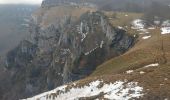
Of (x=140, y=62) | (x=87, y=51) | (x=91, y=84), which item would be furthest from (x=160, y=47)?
(x=87, y=51)

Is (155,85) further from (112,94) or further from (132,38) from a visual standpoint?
(132,38)

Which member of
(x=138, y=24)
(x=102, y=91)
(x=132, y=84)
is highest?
(x=132, y=84)

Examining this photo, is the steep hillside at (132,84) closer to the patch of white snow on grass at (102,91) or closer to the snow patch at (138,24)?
the patch of white snow on grass at (102,91)

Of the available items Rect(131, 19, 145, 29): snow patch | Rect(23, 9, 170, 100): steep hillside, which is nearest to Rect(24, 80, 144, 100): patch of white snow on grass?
Rect(23, 9, 170, 100): steep hillside

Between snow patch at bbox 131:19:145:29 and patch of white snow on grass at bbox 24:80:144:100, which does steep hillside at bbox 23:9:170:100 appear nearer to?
patch of white snow on grass at bbox 24:80:144:100

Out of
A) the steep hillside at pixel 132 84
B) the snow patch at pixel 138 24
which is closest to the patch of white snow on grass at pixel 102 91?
the steep hillside at pixel 132 84

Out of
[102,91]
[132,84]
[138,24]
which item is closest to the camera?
[132,84]

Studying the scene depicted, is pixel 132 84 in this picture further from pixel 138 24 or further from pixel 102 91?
pixel 138 24

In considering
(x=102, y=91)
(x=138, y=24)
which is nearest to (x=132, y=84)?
(x=102, y=91)

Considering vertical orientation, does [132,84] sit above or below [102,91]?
above
